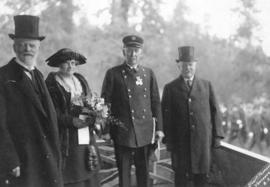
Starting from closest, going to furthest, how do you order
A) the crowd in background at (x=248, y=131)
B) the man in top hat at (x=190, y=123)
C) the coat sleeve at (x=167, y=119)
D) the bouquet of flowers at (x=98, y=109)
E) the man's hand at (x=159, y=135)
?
the bouquet of flowers at (x=98, y=109) → the man's hand at (x=159, y=135) → the man in top hat at (x=190, y=123) → the coat sleeve at (x=167, y=119) → the crowd in background at (x=248, y=131)

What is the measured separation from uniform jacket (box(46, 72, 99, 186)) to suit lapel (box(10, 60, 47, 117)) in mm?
543

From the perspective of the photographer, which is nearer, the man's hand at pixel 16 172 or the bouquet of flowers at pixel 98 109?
the man's hand at pixel 16 172

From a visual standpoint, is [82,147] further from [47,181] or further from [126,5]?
[126,5]

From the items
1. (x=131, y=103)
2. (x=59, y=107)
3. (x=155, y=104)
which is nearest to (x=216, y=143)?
(x=155, y=104)

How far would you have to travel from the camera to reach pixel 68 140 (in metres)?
4.09

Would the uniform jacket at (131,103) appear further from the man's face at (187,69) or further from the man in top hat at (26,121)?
the man in top hat at (26,121)

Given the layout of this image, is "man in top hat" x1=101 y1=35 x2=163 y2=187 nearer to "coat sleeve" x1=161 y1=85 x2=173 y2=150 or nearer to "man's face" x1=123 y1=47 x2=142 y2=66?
"man's face" x1=123 y1=47 x2=142 y2=66

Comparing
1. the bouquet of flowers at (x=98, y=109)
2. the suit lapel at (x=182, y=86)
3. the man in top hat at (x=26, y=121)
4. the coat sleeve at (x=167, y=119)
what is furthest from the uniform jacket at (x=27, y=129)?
the suit lapel at (x=182, y=86)

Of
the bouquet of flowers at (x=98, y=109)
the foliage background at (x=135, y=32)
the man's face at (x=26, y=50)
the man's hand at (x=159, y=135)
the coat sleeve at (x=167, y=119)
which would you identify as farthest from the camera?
the foliage background at (x=135, y=32)

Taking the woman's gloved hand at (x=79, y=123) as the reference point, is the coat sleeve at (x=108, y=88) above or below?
above

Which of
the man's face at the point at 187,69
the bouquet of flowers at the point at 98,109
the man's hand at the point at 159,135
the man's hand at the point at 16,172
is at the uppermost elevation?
the man's face at the point at 187,69

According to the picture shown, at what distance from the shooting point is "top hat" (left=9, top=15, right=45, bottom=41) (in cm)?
352

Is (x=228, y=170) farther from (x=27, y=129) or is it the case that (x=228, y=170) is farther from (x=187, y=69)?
(x=27, y=129)

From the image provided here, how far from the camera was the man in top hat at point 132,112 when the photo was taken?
4.76m
